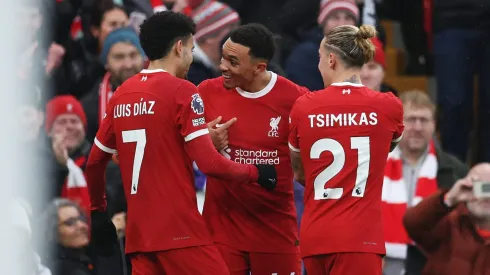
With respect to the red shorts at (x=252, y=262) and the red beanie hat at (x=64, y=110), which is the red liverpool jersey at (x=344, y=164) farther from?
the red beanie hat at (x=64, y=110)

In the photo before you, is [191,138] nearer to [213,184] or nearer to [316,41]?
[213,184]

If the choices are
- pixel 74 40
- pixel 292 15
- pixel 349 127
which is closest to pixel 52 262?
pixel 349 127

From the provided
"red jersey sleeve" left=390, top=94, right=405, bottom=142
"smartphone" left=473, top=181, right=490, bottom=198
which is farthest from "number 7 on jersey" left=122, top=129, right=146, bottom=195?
"smartphone" left=473, top=181, right=490, bottom=198

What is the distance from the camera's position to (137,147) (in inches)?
199

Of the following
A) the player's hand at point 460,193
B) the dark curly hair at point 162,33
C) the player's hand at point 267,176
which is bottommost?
the player's hand at point 460,193

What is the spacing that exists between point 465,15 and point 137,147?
171 inches

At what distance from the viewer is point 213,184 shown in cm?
568

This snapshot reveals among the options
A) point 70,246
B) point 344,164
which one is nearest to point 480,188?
point 344,164

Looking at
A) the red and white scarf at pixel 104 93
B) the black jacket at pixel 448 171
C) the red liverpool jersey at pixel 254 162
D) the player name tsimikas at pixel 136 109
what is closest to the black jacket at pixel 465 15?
the black jacket at pixel 448 171

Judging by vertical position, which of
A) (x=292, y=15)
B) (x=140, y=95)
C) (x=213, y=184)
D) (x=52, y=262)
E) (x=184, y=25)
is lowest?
(x=52, y=262)

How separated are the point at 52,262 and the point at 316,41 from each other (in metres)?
3.07

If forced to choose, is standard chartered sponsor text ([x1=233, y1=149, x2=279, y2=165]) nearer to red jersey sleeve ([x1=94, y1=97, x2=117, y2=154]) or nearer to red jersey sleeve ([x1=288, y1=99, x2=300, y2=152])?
red jersey sleeve ([x1=288, y1=99, x2=300, y2=152])

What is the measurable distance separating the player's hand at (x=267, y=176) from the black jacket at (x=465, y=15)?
12.4 feet

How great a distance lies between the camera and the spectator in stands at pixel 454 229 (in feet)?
19.2
